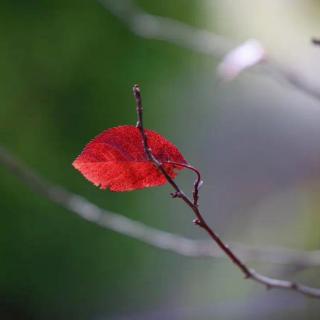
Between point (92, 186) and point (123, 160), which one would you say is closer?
point (123, 160)

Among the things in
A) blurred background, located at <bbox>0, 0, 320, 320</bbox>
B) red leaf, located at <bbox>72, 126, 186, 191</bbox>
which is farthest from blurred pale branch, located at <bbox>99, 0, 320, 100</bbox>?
red leaf, located at <bbox>72, 126, 186, 191</bbox>

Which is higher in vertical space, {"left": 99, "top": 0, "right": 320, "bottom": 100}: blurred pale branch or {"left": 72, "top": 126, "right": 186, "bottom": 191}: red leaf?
{"left": 99, "top": 0, "right": 320, "bottom": 100}: blurred pale branch

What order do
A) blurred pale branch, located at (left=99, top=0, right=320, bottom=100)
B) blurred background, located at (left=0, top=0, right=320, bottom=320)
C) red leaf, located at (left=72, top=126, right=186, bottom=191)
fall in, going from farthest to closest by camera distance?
blurred background, located at (left=0, top=0, right=320, bottom=320) → blurred pale branch, located at (left=99, top=0, right=320, bottom=100) → red leaf, located at (left=72, top=126, right=186, bottom=191)

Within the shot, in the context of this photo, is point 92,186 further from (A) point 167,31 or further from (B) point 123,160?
(B) point 123,160

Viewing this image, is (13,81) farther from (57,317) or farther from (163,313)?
(163,313)

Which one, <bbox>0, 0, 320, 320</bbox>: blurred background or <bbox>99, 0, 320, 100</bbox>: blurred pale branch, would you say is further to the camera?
<bbox>0, 0, 320, 320</bbox>: blurred background

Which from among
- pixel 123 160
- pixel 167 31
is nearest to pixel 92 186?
pixel 167 31

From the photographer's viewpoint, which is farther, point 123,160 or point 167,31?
point 167,31

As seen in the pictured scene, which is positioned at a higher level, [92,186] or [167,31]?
[167,31]

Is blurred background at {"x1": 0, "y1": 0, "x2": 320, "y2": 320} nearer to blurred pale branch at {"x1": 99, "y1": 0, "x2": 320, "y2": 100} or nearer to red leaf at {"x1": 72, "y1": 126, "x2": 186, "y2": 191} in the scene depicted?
blurred pale branch at {"x1": 99, "y1": 0, "x2": 320, "y2": 100}
